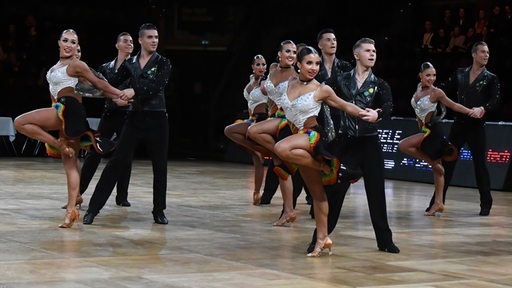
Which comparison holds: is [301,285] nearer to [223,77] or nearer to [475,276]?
[475,276]

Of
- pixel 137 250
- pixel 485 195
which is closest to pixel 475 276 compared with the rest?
pixel 137 250

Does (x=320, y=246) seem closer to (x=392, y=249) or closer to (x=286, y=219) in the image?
(x=392, y=249)

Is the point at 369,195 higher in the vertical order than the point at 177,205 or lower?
higher

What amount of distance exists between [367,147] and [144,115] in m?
2.68

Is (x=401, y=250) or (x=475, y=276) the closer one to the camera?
(x=475, y=276)

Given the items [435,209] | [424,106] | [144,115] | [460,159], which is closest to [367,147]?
[144,115]

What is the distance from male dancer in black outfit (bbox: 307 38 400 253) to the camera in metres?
8.81

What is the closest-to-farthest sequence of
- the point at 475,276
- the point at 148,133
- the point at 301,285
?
1. the point at 301,285
2. the point at 475,276
3. the point at 148,133

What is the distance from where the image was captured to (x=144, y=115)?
1042cm

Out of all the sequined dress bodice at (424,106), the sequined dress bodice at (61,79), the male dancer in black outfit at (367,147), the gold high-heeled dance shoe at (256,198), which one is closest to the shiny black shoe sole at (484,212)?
the sequined dress bodice at (424,106)

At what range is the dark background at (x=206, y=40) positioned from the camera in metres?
23.0

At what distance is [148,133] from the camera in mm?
10469

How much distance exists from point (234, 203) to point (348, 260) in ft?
15.9

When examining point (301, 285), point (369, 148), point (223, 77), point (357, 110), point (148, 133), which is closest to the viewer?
point (301, 285)
